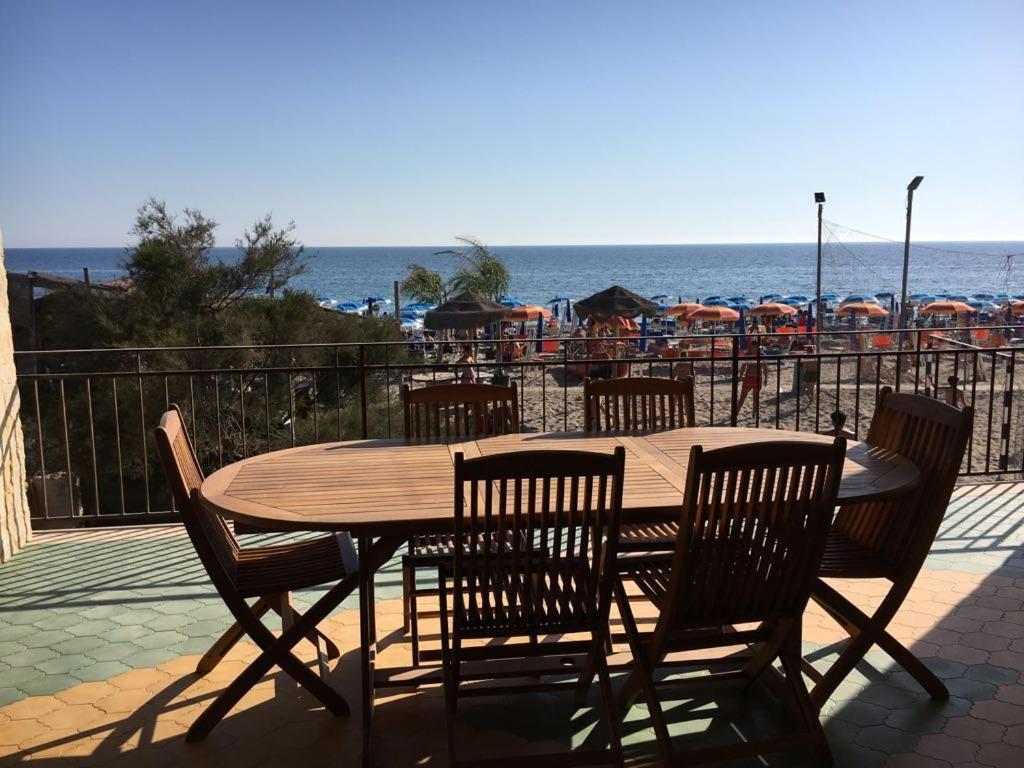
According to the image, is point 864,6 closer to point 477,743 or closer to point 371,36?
point 371,36

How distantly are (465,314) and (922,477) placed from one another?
40.6 feet

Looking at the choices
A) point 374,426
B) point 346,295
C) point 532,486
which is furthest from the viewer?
point 346,295

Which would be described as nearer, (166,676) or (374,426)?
(166,676)

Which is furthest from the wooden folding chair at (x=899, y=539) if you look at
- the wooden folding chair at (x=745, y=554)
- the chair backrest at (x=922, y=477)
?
the wooden folding chair at (x=745, y=554)

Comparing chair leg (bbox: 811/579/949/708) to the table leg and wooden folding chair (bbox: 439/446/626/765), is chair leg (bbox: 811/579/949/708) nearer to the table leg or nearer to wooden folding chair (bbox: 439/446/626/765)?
wooden folding chair (bbox: 439/446/626/765)

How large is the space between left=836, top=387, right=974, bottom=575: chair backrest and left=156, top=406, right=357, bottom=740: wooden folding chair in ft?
5.69

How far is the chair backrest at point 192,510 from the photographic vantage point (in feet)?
8.09

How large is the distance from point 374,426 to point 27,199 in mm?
5963

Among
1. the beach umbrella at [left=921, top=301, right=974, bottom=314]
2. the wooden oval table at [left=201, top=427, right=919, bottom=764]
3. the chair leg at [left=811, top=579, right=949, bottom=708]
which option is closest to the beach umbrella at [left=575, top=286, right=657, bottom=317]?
the beach umbrella at [left=921, top=301, right=974, bottom=314]

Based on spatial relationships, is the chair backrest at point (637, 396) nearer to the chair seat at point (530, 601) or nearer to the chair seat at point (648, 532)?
the chair seat at point (648, 532)

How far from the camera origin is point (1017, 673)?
304cm

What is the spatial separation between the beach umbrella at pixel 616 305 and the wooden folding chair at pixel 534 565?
45.9 ft

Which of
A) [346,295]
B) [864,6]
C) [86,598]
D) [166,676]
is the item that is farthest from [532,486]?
[346,295]

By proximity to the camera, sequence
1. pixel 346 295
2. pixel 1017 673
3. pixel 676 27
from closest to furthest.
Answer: pixel 1017 673
pixel 676 27
pixel 346 295
